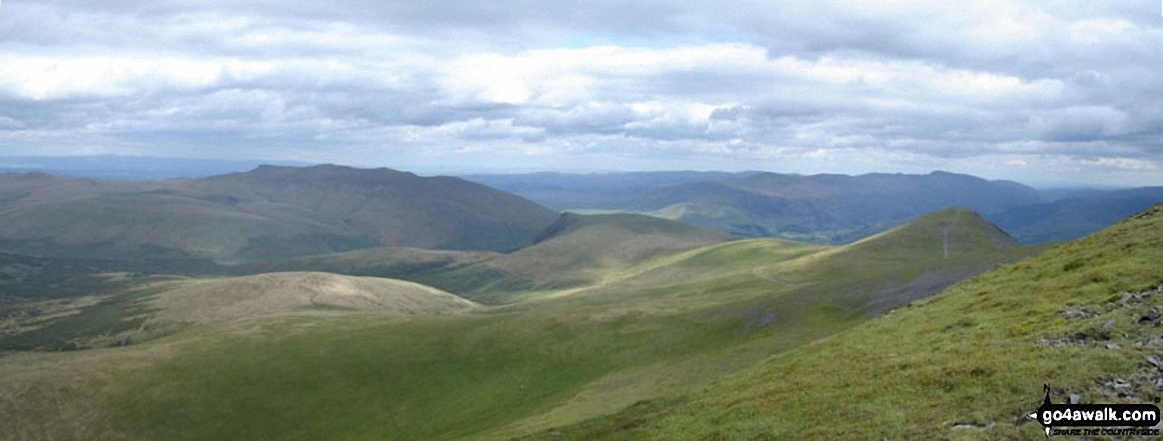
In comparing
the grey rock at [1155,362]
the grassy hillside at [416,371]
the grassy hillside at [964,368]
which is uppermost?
the grey rock at [1155,362]

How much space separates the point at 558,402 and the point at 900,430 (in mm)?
59448

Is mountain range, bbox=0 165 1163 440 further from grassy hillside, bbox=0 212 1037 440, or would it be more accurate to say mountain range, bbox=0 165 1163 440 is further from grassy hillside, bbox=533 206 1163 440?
grassy hillside, bbox=0 212 1037 440

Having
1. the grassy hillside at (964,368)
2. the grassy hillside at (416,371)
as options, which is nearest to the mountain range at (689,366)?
the grassy hillside at (964,368)

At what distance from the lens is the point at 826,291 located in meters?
116

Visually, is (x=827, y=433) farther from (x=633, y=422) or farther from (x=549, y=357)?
(x=549, y=357)

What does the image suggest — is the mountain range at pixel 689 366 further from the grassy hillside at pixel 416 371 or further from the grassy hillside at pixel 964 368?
the grassy hillside at pixel 416 371

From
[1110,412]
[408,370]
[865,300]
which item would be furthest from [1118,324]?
[408,370]

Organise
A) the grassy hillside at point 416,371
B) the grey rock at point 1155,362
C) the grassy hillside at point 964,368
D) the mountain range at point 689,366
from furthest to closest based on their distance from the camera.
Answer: the grassy hillside at point 416,371 → the mountain range at point 689,366 → the grassy hillside at point 964,368 → the grey rock at point 1155,362

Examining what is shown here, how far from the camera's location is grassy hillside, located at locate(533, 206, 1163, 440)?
31.9 metres

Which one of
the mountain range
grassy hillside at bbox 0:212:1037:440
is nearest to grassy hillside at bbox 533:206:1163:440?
the mountain range

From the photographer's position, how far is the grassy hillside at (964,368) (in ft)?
105

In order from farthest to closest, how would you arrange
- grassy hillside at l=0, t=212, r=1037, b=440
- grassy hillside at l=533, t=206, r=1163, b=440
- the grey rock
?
grassy hillside at l=0, t=212, r=1037, b=440 < grassy hillside at l=533, t=206, r=1163, b=440 < the grey rock

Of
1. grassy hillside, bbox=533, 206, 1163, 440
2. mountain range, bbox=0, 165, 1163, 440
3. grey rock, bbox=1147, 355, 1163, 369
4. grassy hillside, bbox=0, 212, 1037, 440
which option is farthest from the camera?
grassy hillside, bbox=0, 212, 1037, 440

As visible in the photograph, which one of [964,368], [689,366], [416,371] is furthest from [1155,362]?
[416,371]
